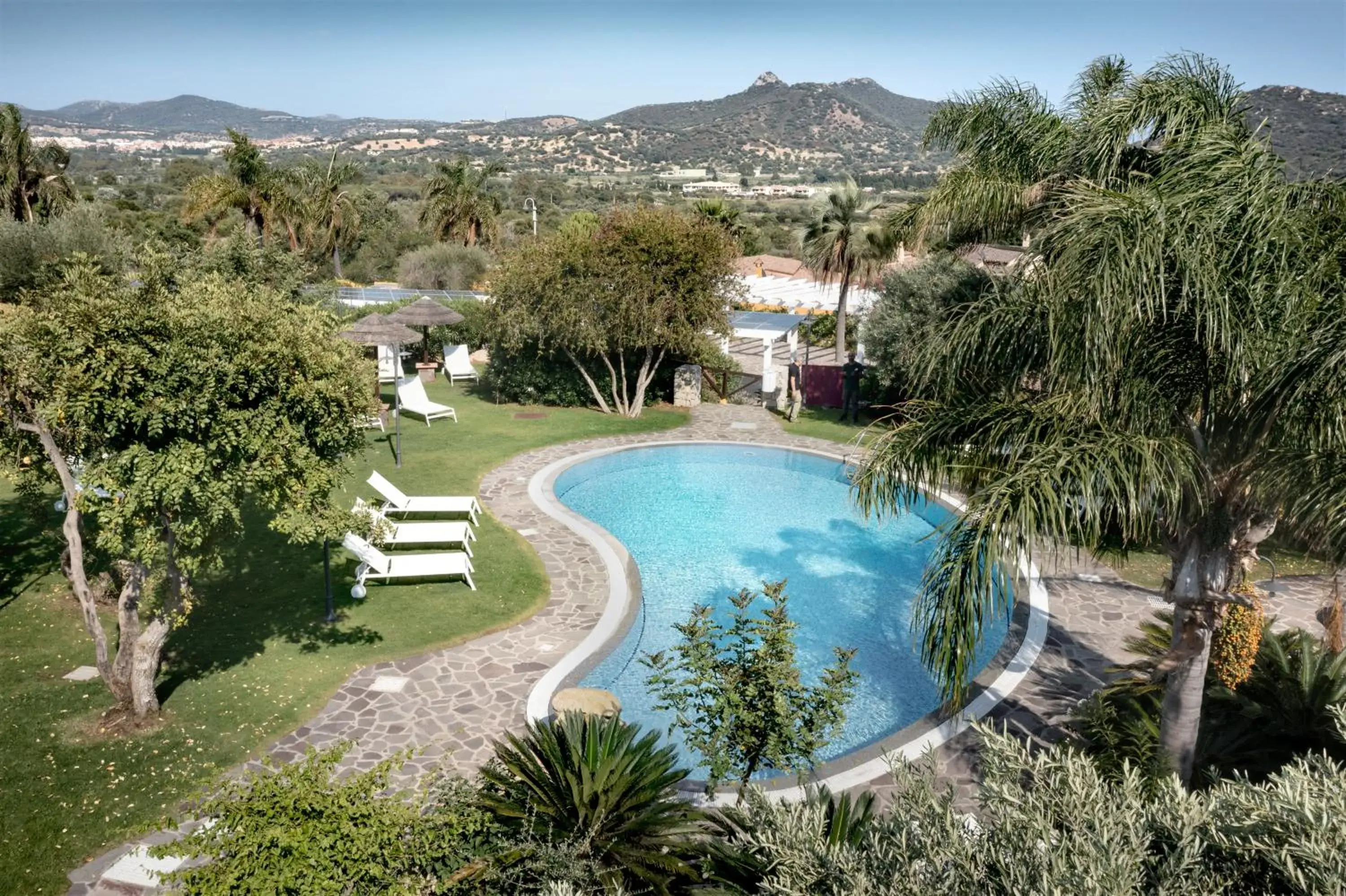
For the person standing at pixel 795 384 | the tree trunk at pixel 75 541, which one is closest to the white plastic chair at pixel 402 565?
the tree trunk at pixel 75 541

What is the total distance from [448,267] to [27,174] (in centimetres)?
1739

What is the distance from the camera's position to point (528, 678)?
9.79 m

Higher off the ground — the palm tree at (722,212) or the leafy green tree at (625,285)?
the palm tree at (722,212)

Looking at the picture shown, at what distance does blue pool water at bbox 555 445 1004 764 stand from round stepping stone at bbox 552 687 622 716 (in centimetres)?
98

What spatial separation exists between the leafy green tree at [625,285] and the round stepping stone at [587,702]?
13317 mm

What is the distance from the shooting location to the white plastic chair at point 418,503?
13.9 metres

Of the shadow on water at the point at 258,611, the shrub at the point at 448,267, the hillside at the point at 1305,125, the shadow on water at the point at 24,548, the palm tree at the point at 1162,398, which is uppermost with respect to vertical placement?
the hillside at the point at 1305,125

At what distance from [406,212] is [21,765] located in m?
67.7

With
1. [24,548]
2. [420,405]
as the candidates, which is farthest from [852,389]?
[24,548]

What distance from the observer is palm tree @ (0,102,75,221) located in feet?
89.8

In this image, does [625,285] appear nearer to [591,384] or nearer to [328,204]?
[591,384]

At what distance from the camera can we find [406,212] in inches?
2731

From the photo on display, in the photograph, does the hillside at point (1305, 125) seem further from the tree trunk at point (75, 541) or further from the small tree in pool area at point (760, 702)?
the tree trunk at point (75, 541)

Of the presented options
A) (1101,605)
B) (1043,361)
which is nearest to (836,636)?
(1101,605)
